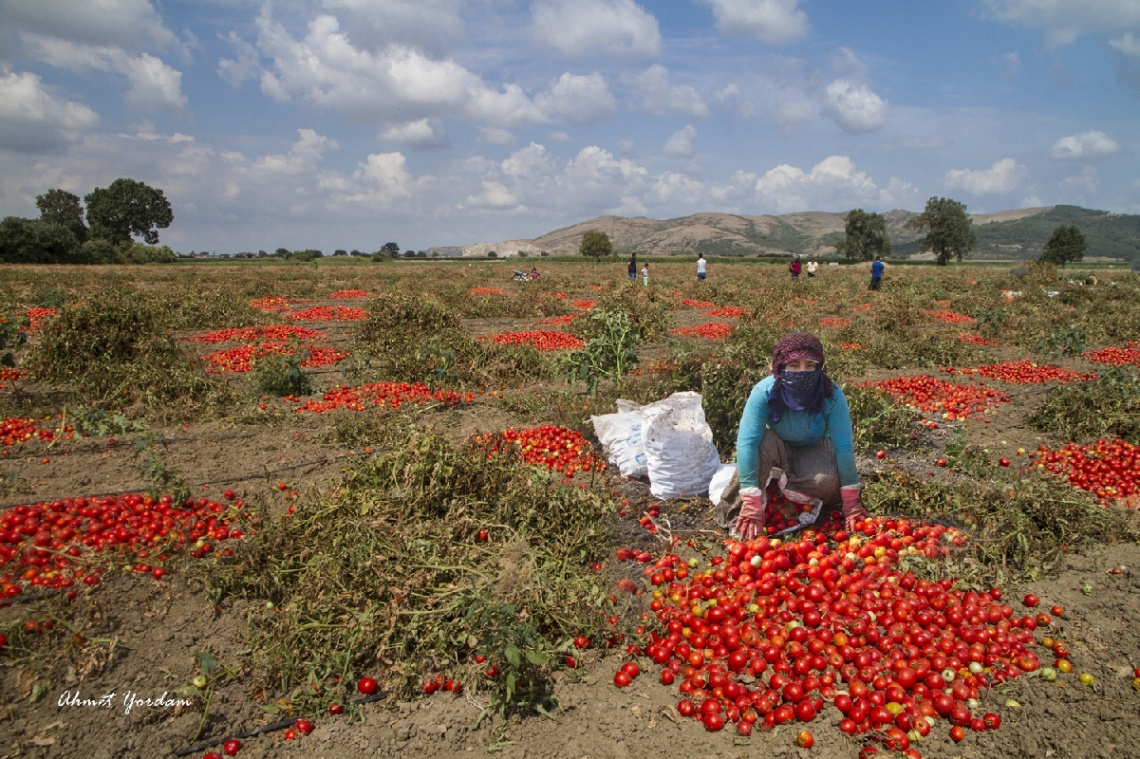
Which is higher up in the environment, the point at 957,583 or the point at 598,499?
the point at 598,499

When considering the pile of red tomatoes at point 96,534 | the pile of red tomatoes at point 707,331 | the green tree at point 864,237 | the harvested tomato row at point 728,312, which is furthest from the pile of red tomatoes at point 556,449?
the green tree at point 864,237

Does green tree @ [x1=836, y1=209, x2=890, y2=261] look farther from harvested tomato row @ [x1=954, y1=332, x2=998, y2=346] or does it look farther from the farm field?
the farm field

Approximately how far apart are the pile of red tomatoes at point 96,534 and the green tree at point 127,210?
100 metres

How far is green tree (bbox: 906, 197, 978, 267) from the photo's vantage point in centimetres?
7444

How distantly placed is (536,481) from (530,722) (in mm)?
1838

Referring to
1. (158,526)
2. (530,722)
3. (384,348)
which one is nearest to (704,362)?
(530,722)

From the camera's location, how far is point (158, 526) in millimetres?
4570

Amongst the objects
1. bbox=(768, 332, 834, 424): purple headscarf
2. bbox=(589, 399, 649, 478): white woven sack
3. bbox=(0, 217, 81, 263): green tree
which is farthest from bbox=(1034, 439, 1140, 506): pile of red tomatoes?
bbox=(0, 217, 81, 263): green tree

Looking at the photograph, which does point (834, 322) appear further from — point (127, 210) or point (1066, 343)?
point (127, 210)

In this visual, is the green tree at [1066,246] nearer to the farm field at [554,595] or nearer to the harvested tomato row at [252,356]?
the farm field at [554,595]

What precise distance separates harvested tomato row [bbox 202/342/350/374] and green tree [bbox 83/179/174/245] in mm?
93714

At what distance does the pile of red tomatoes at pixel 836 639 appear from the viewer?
3064 mm

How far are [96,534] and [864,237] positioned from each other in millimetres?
101183

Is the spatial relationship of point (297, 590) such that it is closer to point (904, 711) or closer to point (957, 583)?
point (904, 711)
